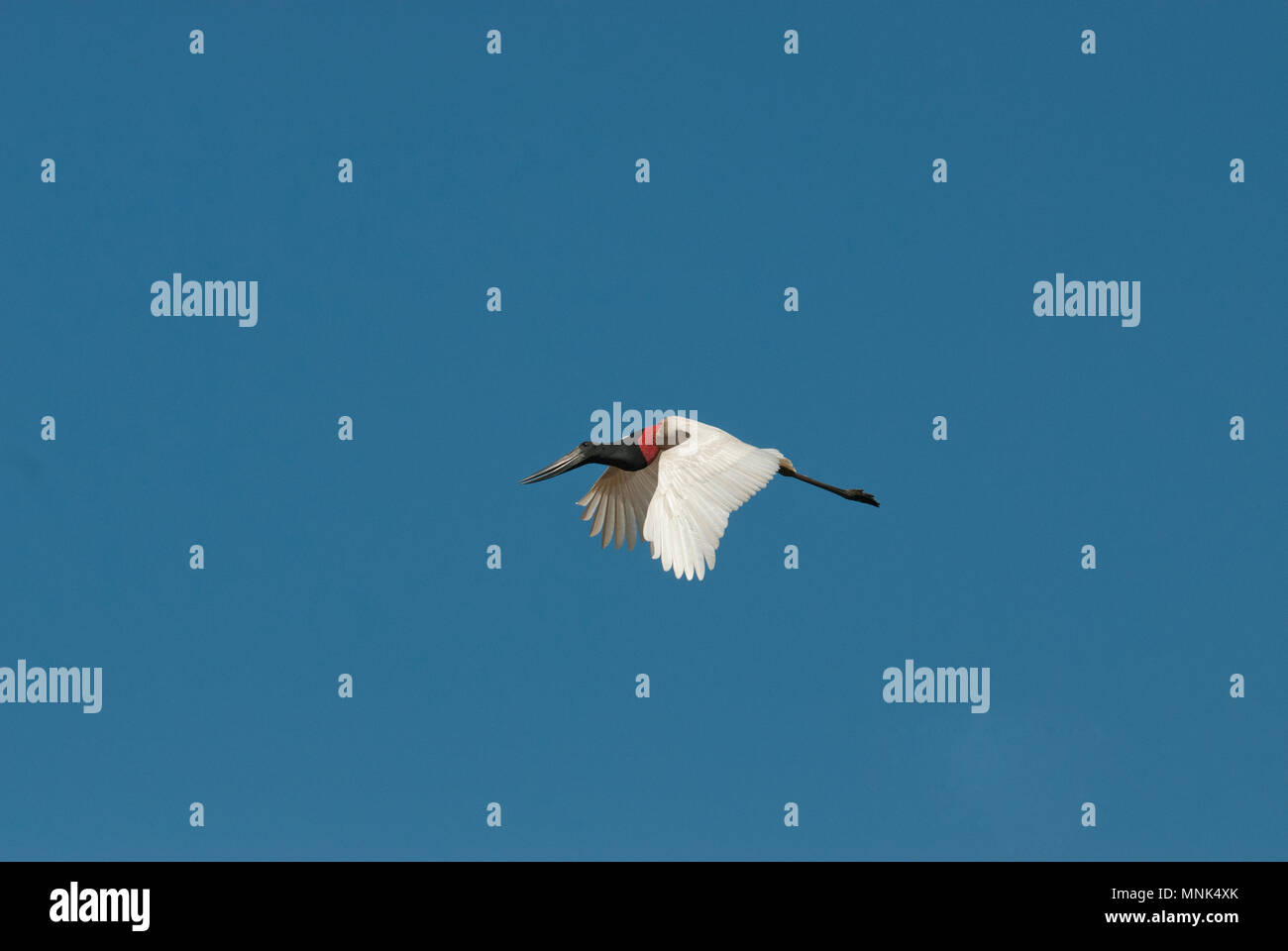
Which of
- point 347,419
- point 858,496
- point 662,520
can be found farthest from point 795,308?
point 347,419

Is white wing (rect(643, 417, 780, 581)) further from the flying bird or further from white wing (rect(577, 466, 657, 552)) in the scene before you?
white wing (rect(577, 466, 657, 552))

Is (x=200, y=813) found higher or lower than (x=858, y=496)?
lower

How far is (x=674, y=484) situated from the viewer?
20750 millimetres

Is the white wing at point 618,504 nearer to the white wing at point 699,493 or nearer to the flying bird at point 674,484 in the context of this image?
the flying bird at point 674,484

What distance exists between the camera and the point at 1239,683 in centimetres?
2912

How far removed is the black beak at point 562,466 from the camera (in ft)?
76.4

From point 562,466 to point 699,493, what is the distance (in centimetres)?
346

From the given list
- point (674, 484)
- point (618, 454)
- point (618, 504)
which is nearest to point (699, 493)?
point (674, 484)

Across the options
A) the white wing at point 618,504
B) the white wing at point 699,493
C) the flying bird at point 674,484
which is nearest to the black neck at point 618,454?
the flying bird at point 674,484

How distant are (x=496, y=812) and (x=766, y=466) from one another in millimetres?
9110

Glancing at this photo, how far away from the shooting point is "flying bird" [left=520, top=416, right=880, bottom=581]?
20000 mm

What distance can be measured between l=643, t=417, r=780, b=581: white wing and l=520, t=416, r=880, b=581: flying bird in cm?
1

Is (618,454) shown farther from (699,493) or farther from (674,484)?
(699,493)
